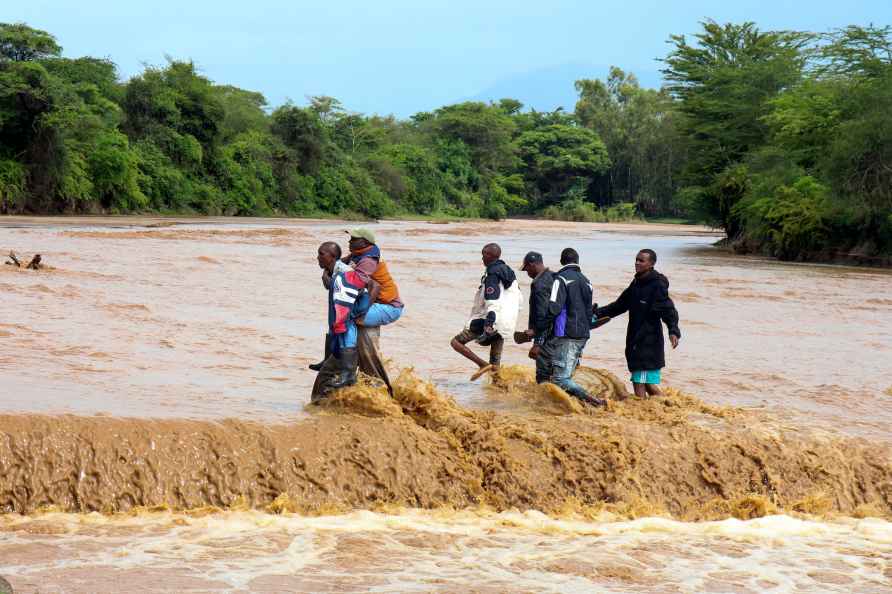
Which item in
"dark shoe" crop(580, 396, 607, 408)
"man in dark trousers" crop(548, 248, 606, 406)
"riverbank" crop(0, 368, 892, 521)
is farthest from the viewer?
"dark shoe" crop(580, 396, 607, 408)

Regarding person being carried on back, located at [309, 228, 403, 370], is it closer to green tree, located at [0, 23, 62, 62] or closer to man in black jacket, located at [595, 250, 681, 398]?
man in black jacket, located at [595, 250, 681, 398]

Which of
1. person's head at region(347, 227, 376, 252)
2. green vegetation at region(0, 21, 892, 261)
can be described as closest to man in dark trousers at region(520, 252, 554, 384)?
person's head at region(347, 227, 376, 252)

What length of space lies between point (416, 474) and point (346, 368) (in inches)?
40.5

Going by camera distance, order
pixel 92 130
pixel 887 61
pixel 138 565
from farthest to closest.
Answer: pixel 92 130 < pixel 887 61 < pixel 138 565

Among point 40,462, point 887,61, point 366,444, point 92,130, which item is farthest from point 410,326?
point 92,130

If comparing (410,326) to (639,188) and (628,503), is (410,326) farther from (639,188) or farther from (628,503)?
(639,188)

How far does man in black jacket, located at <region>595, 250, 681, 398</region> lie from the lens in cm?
921

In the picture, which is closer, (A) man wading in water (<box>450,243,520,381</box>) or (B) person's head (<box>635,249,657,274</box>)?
(B) person's head (<box>635,249,657,274</box>)

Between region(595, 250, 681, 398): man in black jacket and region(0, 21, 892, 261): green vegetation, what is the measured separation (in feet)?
83.2

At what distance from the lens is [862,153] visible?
3250 cm

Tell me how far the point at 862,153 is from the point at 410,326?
863 inches

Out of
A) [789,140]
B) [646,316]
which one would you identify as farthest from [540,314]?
[789,140]

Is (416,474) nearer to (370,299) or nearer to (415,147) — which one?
(370,299)

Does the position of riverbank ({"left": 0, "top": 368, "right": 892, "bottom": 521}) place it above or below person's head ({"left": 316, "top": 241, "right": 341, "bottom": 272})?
below
